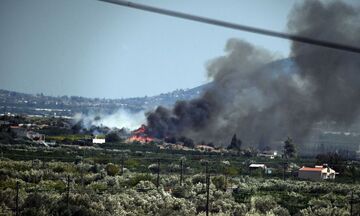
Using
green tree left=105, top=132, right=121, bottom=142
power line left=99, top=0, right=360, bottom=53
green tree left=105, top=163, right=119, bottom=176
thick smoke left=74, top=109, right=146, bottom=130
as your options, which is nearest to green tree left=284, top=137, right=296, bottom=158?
green tree left=105, top=132, right=121, bottom=142

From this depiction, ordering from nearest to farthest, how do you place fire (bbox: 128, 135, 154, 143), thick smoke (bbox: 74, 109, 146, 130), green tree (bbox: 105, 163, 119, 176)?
green tree (bbox: 105, 163, 119, 176), fire (bbox: 128, 135, 154, 143), thick smoke (bbox: 74, 109, 146, 130)

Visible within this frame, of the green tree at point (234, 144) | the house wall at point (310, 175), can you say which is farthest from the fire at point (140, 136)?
the house wall at point (310, 175)

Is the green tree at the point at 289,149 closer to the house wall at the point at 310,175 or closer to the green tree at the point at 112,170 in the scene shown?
the house wall at the point at 310,175

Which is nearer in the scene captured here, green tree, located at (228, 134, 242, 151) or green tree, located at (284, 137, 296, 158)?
green tree, located at (228, 134, 242, 151)

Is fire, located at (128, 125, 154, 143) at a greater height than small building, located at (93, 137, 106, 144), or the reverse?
fire, located at (128, 125, 154, 143)

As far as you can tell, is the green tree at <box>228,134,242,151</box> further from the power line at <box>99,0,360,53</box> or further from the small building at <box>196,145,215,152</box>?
the power line at <box>99,0,360,53</box>

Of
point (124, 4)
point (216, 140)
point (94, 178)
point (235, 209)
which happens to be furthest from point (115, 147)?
point (124, 4)

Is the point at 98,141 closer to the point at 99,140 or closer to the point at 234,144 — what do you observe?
the point at 99,140

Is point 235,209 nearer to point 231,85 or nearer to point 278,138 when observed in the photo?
point 231,85

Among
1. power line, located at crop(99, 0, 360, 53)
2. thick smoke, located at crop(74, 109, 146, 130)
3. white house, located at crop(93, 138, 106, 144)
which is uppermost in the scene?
thick smoke, located at crop(74, 109, 146, 130)

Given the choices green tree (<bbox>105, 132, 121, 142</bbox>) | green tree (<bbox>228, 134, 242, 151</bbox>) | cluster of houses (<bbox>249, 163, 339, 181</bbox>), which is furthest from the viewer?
green tree (<bbox>105, 132, 121, 142</bbox>)

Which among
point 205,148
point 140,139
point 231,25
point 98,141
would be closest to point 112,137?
point 140,139
